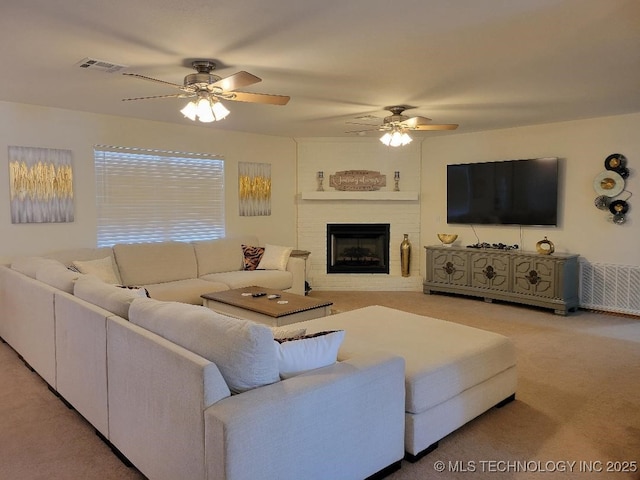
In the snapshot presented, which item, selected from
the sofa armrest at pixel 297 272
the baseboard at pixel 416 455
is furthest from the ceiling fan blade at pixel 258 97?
the sofa armrest at pixel 297 272

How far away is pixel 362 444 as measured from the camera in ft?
7.19

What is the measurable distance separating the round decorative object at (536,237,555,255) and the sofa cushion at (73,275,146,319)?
16.6 feet

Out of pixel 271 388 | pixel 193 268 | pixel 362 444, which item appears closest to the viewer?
pixel 271 388

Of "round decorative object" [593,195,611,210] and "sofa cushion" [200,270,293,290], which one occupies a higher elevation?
"round decorative object" [593,195,611,210]

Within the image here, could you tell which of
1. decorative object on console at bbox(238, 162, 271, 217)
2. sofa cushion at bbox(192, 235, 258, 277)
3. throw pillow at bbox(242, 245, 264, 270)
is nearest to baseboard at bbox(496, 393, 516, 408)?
throw pillow at bbox(242, 245, 264, 270)

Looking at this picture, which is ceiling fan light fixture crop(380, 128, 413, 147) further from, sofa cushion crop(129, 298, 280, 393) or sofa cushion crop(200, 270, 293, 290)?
sofa cushion crop(129, 298, 280, 393)

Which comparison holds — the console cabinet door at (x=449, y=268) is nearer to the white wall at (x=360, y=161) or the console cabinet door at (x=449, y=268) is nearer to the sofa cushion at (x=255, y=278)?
the white wall at (x=360, y=161)

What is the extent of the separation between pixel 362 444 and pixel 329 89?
10.4 feet

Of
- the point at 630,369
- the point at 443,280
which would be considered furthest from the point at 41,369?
the point at 443,280

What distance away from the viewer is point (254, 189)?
7.03 meters

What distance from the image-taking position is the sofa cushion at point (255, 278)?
5.63 meters

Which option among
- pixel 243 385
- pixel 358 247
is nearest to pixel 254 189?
pixel 358 247

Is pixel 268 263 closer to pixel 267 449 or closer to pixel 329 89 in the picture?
pixel 329 89

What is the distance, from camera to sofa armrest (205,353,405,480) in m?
1.72
